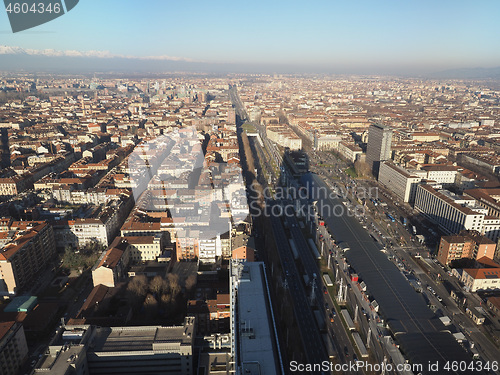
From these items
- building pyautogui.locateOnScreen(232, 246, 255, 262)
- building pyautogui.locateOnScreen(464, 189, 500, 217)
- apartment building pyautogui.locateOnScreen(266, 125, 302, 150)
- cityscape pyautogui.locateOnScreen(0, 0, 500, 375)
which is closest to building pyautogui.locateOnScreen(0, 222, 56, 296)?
cityscape pyautogui.locateOnScreen(0, 0, 500, 375)

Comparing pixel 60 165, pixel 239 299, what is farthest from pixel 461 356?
pixel 60 165

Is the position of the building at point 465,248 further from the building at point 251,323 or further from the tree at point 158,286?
the tree at point 158,286

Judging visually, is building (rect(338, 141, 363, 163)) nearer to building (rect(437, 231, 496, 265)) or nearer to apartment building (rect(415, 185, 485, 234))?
apartment building (rect(415, 185, 485, 234))

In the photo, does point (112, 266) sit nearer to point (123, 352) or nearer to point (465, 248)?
point (123, 352)

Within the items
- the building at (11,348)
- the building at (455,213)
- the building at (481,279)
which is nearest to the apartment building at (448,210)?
the building at (455,213)

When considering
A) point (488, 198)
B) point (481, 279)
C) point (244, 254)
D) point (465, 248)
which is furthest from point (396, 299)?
point (488, 198)

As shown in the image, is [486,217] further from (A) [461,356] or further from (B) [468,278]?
(A) [461,356]
